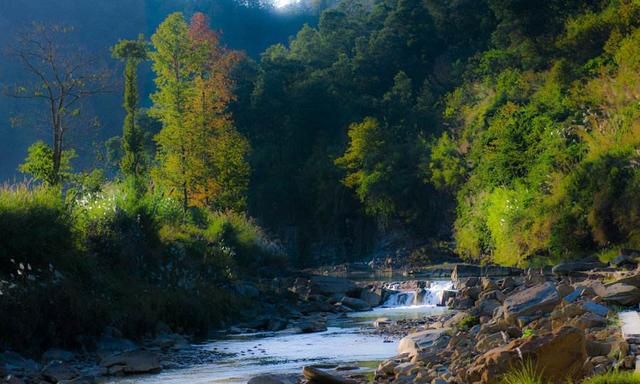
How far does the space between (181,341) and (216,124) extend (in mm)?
23639

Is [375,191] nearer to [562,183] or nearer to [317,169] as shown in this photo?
[317,169]

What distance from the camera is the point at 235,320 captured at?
2091cm

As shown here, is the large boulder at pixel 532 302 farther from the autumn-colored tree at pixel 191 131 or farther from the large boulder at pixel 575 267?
the autumn-colored tree at pixel 191 131

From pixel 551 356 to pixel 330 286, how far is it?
62.2 ft

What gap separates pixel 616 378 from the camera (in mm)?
6984

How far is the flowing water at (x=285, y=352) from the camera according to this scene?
509 inches

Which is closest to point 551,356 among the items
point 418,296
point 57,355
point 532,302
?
point 532,302

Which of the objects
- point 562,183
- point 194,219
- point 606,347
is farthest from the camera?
point 194,219

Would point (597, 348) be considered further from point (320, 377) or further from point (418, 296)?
point (418, 296)

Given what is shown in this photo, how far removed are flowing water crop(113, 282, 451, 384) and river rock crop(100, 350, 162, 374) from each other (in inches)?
11.2

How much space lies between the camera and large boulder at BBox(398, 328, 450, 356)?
12023 mm

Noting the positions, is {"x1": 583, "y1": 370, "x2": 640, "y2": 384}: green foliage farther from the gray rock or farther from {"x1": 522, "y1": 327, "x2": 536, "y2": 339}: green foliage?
the gray rock

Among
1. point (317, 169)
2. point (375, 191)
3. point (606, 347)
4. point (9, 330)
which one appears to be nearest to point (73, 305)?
point (9, 330)

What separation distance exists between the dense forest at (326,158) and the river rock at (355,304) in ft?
10.3
